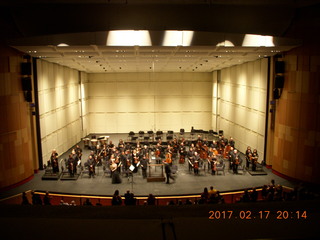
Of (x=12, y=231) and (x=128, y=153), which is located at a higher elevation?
(x=12, y=231)

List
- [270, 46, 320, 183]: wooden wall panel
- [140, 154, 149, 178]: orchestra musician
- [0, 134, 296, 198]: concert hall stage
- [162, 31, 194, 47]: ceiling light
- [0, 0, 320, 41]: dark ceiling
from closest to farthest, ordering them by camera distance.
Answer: [162, 31, 194, 47]: ceiling light
[270, 46, 320, 183]: wooden wall panel
[0, 134, 296, 198]: concert hall stage
[0, 0, 320, 41]: dark ceiling
[140, 154, 149, 178]: orchestra musician

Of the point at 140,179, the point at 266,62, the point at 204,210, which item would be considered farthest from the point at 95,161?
the point at 204,210

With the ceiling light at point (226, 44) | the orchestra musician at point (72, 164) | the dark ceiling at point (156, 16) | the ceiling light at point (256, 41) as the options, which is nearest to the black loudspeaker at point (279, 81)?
the dark ceiling at point (156, 16)

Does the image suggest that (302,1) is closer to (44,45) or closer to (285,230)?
(44,45)

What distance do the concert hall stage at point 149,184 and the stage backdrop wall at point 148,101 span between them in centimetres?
1134

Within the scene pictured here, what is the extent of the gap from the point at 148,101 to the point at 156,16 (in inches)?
497

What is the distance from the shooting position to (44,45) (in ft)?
34.4

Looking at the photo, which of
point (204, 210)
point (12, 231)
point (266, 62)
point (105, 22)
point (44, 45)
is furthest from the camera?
point (266, 62)

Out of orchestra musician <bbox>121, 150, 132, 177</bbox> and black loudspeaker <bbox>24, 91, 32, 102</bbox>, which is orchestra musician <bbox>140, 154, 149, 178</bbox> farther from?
black loudspeaker <bbox>24, 91, 32, 102</bbox>

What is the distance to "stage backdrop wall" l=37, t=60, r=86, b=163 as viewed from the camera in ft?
50.7

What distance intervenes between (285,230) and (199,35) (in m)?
9.47

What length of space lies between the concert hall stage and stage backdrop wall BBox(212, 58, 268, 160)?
291 centimetres

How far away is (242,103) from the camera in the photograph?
61.9ft
